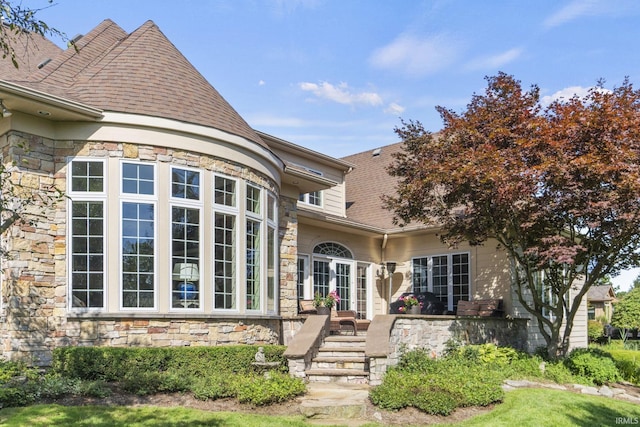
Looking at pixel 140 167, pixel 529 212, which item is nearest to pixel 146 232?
pixel 140 167

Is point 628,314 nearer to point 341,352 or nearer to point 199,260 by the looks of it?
point 341,352

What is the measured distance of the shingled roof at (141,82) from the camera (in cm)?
932

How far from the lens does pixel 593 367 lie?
1056cm

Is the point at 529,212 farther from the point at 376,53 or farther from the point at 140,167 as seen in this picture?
the point at 140,167

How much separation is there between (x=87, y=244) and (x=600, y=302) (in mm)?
40679

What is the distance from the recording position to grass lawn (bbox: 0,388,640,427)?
627cm

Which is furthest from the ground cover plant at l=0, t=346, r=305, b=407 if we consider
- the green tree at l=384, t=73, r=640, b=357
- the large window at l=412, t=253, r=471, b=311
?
the large window at l=412, t=253, r=471, b=311

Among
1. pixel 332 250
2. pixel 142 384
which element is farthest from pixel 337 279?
pixel 142 384

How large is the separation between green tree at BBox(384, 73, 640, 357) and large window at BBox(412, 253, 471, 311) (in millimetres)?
3210

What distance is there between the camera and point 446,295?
51.1 feet

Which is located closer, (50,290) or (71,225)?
(50,290)

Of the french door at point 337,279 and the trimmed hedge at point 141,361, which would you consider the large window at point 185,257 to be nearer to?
the trimmed hedge at point 141,361

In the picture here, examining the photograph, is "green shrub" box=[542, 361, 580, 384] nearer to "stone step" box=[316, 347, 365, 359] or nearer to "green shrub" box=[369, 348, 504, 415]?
"green shrub" box=[369, 348, 504, 415]

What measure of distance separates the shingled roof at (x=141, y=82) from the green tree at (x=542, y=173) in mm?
3865
